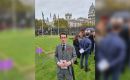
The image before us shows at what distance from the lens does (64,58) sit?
313cm

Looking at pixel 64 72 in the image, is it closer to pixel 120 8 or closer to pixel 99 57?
pixel 99 57

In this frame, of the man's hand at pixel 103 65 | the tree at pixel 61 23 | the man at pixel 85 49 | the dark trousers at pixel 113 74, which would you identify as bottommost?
the dark trousers at pixel 113 74

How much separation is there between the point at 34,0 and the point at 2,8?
31cm

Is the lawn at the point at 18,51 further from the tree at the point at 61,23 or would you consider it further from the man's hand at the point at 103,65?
the man's hand at the point at 103,65

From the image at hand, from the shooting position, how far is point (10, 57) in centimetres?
312

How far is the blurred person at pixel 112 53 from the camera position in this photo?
286 centimetres

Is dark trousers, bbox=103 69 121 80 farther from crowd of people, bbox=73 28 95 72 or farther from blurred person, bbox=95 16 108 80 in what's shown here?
crowd of people, bbox=73 28 95 72

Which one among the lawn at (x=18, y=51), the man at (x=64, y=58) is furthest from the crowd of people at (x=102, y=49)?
the lawn at (x=18, y=51)

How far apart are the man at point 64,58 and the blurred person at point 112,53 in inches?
11.2

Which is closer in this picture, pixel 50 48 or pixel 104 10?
pixel 104 10

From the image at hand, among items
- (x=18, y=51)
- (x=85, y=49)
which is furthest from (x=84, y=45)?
(x=18, y=51)

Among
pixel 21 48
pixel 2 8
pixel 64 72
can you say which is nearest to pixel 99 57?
pixel 64 72

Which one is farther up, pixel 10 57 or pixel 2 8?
pixel 2 8

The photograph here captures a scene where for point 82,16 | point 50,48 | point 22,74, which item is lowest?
point 22,74
